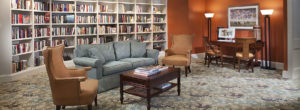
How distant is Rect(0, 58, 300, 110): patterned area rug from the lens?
12.3ft

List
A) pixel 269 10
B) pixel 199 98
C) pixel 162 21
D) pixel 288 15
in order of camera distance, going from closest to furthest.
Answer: pixel 199 98, pixel 288 15, pixel 269 10, pixel 162 21

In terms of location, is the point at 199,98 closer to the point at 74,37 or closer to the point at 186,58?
the point at 186,58

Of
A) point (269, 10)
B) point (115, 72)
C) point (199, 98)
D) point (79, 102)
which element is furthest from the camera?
point (269, 10)

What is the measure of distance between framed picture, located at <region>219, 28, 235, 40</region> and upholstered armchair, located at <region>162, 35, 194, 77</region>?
1.90m

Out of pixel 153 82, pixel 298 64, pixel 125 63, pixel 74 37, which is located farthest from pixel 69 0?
Result: pixel 298 64

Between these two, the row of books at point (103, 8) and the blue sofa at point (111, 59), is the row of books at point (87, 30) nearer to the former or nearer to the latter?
the row of books at point (103, 8)

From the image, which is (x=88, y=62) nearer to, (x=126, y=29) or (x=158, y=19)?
(x=126, y=29)

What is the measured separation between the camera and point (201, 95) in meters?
4.31

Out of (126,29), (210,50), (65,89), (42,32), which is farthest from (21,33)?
(210,50)

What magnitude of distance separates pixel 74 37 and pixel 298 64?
6.05 meters

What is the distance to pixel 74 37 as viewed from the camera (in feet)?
24.2

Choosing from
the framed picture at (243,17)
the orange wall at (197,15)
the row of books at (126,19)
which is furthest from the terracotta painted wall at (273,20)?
the row of books at (126,19)

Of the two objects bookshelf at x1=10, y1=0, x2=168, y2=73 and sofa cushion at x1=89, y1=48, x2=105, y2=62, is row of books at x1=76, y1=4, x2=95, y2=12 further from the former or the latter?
sofa cushion at x1=89, y1=48, x2=105, y2=62

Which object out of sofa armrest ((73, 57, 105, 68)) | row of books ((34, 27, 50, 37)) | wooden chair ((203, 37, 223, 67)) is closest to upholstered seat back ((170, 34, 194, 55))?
wooden chair ((203, 37, 223, 67))
